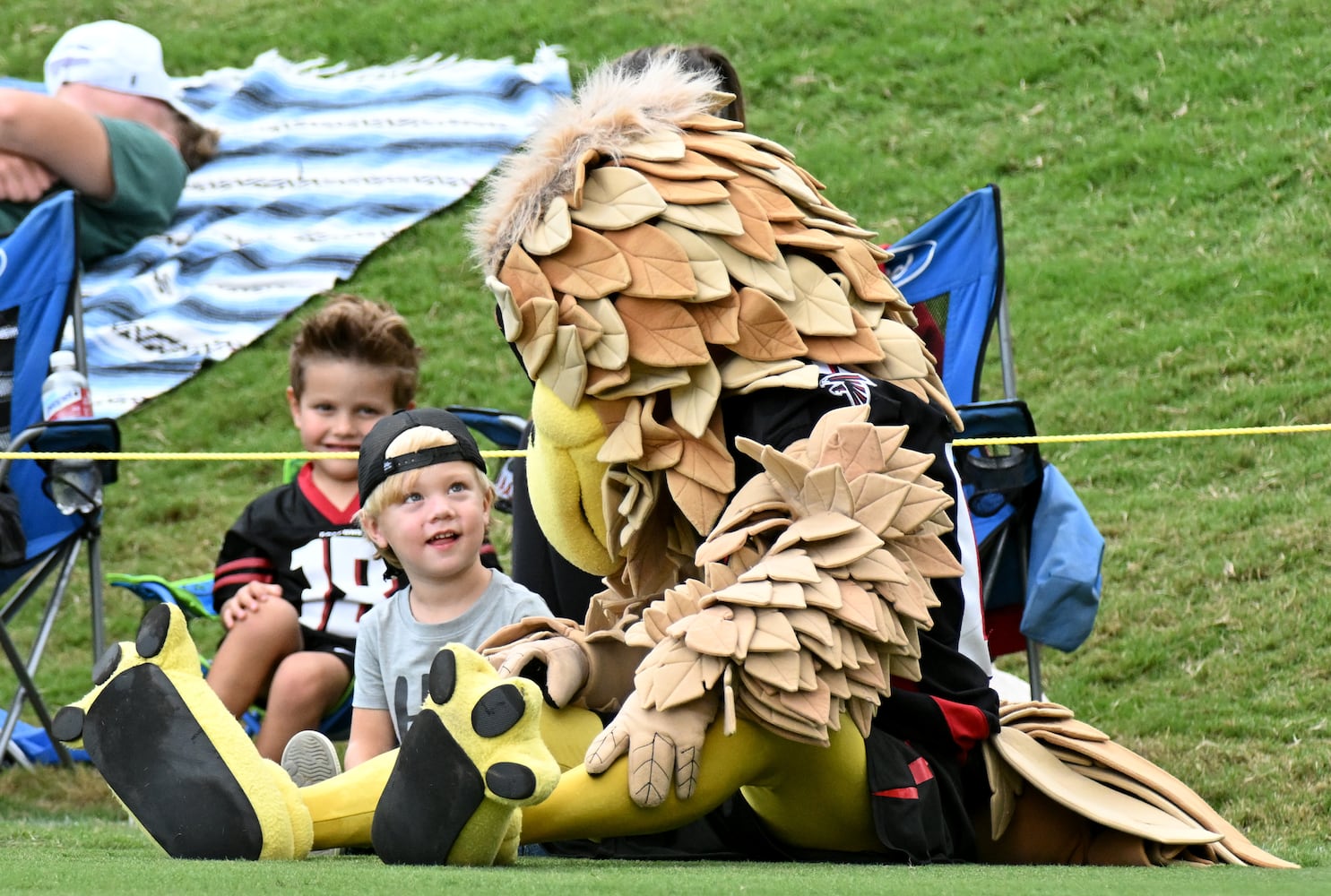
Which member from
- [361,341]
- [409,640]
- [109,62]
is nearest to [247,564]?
[361,341]

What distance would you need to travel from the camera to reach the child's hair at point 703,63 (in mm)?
3086

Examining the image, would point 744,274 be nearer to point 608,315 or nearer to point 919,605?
point 608,315

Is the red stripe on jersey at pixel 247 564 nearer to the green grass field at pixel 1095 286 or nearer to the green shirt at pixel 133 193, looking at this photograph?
the green grass field at pixel 1095 286

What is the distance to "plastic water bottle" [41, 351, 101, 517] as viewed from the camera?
420 cm

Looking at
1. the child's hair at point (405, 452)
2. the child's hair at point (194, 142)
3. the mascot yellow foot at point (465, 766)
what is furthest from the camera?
the child's hair at point (194, 142)

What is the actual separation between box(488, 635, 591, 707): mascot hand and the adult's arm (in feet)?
13.7

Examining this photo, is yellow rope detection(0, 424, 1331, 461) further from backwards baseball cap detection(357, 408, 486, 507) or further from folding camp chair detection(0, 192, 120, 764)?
backwards baseball cap detection(357, 408, 486, 507)

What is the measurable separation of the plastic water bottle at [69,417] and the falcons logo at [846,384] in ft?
8.24

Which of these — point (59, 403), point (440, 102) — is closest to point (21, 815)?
point (59, 403)

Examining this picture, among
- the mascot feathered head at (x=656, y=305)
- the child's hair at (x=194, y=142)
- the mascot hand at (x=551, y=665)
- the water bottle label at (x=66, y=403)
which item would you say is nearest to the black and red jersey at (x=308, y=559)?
the water bottle label at (x=66, y=403)

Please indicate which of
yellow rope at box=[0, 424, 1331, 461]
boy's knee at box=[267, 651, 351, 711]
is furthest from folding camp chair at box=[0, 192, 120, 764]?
boy's knee at box=[267, 651, 351, 711]

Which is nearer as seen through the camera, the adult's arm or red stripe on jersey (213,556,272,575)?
red stripe on jersey (213,556,272,575)

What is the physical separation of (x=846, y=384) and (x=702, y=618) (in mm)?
402

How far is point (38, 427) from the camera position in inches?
164
